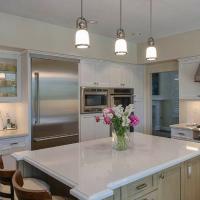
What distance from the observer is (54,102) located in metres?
3.81

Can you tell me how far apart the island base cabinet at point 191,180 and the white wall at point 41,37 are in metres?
2.80

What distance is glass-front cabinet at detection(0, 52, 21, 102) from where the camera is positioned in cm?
363

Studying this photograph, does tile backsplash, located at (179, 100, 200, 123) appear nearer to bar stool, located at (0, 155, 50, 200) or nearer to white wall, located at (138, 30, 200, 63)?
white wall, located at (138, 30, 200, 63)

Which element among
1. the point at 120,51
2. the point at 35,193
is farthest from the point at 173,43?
the point at 35,193

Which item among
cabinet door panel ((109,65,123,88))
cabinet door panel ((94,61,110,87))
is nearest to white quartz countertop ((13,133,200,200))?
cabinet door panel ((94,61,110,87))

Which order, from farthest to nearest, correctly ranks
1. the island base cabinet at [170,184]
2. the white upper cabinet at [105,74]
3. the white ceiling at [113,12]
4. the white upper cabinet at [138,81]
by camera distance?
the white upper cabinet at [138,81]
the white upper cabinet at [105,74]
the white ceiling at [113,12]
the island base cabinet at [170,184]

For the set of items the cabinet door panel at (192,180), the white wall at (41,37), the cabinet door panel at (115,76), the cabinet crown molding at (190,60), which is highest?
the white wall at (41,37)

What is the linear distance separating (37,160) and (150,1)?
2520mm

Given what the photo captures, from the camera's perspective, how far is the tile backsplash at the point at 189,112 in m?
4.46

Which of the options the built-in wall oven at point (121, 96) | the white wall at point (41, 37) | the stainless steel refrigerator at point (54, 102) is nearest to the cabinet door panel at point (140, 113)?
the built-in wall oven at point (121, 96)

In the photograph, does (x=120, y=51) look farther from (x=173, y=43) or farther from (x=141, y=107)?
(x=141, y=107)

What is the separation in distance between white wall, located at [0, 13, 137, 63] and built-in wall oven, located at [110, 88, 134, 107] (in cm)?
83

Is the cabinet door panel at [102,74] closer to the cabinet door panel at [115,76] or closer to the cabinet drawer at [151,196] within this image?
the cabinet door panel at [115,76]

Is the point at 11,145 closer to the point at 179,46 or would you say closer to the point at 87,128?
the point at 87,128
